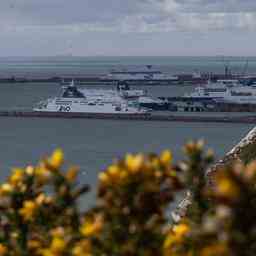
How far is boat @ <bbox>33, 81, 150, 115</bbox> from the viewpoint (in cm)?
5009

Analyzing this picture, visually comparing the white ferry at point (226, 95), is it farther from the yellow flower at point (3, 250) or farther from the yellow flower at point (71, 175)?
the yellow flower at point (71, 175)

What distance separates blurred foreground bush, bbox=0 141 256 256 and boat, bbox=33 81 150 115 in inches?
1866

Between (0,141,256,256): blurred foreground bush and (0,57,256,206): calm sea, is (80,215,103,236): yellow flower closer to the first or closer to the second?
(0,141,256,256): blurred foreground bush

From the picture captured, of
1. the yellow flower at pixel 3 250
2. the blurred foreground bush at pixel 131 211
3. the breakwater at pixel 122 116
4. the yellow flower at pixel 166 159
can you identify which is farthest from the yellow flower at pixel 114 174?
the breakwater at pixel 122 116

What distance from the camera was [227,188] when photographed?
1.12 metres

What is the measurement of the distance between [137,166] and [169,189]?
0.49 feet

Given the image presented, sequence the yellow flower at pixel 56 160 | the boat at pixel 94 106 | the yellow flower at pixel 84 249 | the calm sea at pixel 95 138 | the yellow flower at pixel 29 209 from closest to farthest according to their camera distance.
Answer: the yellow flower at pixel 84 249
the yellow flower at pixel 56 160
the yellow flower at pixel 29 209
the calm sea at pixel 95 138
the boat at pixel 94 106

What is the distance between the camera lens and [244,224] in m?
1.19

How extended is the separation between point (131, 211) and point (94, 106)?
50.1 m

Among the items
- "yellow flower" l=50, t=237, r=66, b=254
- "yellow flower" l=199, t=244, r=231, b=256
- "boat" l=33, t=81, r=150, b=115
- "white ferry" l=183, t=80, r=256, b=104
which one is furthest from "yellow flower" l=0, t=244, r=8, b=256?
"white ferry" l=183, t=80, r=256, b=104

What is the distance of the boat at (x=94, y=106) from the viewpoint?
5009 centimetres

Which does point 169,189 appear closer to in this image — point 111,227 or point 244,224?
point 111,227

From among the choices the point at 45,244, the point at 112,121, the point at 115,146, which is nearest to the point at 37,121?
the point at 112,121

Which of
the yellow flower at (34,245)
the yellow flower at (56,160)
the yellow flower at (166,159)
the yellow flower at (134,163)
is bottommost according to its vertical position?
the yellow flower at (34,245)
